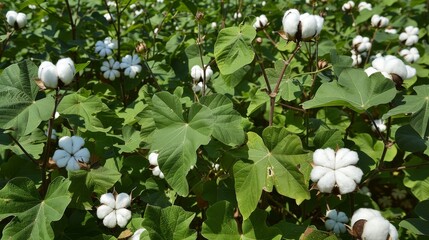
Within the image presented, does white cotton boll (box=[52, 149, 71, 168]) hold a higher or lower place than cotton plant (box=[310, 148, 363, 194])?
lower

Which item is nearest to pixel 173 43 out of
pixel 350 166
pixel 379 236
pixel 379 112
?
pixel 379 112

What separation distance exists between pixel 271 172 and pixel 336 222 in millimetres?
475

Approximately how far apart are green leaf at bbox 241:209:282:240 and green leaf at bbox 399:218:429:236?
1.51 ft

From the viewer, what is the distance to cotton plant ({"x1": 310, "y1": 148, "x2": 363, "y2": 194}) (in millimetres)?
1289

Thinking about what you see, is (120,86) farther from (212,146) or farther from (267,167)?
(267,167)

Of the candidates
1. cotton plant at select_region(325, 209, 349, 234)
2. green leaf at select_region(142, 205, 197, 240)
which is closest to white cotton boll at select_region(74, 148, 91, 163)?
green leaf at select_region(142, 205, 197, 240)

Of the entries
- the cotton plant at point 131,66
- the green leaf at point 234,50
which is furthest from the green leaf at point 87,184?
the cotton plant at point 131,66

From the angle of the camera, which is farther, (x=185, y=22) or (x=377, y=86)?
(x=185, y=22)

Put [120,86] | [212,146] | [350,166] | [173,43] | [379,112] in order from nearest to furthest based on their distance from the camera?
[350,166]
[212,146]
[379,112]
[120,86]
[173,43]

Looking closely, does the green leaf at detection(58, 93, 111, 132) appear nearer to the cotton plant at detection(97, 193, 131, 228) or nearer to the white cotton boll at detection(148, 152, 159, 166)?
the white cotton boll at detection(148, 152, 159, 166)

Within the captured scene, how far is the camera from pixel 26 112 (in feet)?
5.01

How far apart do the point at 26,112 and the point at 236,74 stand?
1.02m

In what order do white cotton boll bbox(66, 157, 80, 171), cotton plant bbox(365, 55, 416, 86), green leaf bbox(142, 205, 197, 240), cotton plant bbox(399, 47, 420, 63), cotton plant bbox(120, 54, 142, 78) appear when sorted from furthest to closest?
cotton plant bbox(399, 47, 420, 63) < cotton plant bbox(120, 54, 142, 78) < white cotton boll bbox(66, 157, 80, 171) < cotton plant bbox(365, 55, 416, 86) < green leaf bbox(142, 205, 197, 240)

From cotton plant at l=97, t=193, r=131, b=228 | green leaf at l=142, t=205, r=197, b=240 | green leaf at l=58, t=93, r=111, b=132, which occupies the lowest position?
cotton plant at l=97, t=193, r=131, b=228
